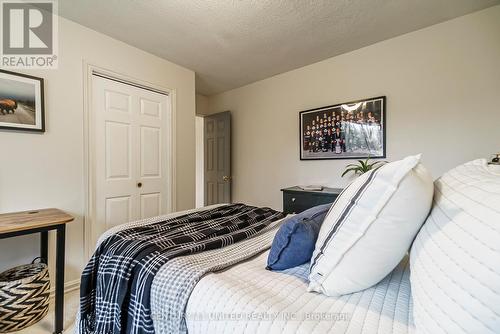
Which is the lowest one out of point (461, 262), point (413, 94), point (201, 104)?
point (461, 262)

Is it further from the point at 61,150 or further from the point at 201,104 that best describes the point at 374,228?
the point at 201,104

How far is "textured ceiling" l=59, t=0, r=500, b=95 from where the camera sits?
1.89 metres

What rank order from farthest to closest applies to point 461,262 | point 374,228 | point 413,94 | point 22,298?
point 413,94
point 22,298
point 374,228
point 461,262

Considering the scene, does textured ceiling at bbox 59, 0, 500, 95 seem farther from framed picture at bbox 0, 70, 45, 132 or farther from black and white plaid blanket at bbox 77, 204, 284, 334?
black and white plaid blanket at bbox 77, 204, 284, 334

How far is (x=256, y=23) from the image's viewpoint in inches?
83.5

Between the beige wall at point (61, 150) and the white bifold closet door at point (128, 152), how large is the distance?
0.55 feet

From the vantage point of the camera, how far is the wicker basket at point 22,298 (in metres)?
1.40

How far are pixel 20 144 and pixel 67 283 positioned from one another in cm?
131

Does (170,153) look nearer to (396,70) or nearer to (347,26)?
(347,26)

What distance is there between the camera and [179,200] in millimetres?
3014

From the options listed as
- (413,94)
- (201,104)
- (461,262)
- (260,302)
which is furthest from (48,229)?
(413,94)

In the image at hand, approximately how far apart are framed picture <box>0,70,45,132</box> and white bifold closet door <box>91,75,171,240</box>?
44 centimetres

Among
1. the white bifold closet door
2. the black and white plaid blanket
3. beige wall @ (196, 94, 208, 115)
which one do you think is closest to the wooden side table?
the black and white plaid blanket

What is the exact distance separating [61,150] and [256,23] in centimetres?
222
